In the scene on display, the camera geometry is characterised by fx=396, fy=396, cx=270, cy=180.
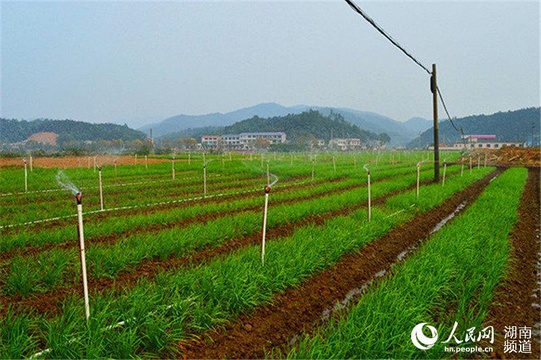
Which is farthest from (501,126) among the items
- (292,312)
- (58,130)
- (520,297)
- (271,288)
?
(292,312)

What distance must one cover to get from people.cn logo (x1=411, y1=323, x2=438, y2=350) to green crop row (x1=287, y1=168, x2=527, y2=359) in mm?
42

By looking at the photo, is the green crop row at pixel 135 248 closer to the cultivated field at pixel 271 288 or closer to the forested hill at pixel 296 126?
the cultivated field at pixel 271 288

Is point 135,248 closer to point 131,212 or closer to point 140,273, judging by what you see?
point 140,273

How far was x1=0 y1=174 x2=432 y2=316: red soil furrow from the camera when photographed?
435 cm

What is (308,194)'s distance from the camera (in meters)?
13.7

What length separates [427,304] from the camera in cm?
441

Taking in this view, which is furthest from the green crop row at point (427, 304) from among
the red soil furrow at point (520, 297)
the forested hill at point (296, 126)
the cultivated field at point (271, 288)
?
the forested hill at point (296, 126)

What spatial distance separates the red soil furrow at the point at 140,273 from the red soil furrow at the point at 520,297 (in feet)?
12.3

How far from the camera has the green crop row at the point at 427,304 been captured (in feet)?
11.4

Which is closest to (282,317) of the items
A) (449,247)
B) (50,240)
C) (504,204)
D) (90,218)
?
(449,247)

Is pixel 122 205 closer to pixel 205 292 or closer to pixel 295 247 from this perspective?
pixel 295 247

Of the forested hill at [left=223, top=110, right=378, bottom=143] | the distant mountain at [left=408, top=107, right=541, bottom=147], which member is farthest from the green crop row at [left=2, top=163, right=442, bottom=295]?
the distant mountain at [left=408, top=107, right=541, bottom=147]

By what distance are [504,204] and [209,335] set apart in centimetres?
1015

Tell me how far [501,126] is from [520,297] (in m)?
167
